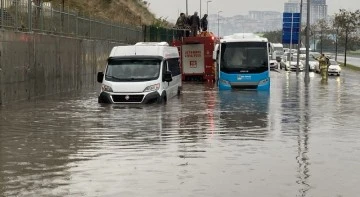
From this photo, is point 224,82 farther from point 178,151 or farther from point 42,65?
point 178,151

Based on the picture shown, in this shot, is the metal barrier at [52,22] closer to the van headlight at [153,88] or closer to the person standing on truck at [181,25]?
the van headlight at [153,88]

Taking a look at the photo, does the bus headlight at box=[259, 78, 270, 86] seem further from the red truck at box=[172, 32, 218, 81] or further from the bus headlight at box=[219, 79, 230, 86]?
the red truck at box=[172, 32, 218, 81]

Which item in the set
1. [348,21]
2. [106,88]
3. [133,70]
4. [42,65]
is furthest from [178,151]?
[348,21]

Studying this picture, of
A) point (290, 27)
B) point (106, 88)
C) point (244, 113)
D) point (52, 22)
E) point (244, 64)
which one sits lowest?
point (244, 113)

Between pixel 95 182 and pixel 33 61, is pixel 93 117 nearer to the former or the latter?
pixel 33 61

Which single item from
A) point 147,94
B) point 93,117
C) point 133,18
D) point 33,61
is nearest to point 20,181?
point 93,117

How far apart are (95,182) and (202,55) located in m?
34.9

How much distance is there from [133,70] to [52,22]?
729 cm

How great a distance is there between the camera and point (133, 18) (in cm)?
6600

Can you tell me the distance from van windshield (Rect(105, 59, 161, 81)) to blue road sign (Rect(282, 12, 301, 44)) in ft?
161

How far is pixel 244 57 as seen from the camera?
32.9m

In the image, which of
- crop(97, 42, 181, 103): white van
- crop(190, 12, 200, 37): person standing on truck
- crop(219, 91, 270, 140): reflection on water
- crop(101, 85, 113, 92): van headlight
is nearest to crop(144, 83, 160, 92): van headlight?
crop(97, 42, 181, 103): white van

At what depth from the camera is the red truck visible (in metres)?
43.7

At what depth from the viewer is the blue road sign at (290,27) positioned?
236ft
